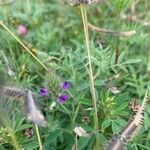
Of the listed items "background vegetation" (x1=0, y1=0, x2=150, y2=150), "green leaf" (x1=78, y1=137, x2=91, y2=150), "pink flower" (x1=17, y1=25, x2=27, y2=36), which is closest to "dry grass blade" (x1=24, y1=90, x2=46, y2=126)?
"background vegetation" (x1=0, y1=0, x2=150, y2=150)

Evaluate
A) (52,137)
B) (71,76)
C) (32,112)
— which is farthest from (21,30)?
(32,112)

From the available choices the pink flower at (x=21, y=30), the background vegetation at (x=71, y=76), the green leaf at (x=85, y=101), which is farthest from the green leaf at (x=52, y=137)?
the pink flower at (x=21, y=30)

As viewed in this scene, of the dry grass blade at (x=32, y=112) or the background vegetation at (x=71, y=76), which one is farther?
the background vegetation at (x=71, y=76)

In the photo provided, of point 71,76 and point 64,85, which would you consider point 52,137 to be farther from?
point 71,76

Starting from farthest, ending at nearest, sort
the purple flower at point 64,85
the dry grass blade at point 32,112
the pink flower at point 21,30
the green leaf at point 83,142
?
the pink flower at point 21,30 → the purple flower at point 64,85 → the green leaf at point 83,142 → the dry grass blade at point 32,112

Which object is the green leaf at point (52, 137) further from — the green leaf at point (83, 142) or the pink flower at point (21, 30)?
the pink flower at point (21, 30)

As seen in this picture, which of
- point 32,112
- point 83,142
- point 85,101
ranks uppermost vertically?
point 32,112

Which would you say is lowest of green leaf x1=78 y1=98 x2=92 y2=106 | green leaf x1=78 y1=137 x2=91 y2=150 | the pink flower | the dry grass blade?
green leaf x1=78 y1=137 x2=91 y2=150

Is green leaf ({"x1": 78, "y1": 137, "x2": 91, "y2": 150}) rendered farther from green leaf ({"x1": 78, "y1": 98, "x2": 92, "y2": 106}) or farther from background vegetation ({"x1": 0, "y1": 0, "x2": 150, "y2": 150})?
green leaf ({"x1": 78, "y1": 98, "x2": 92, "y2": 106})

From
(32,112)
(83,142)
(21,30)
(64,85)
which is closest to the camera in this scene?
(32,112)

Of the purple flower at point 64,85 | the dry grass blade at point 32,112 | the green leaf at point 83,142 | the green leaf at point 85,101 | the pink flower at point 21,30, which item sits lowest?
the green leaf at point 83,142

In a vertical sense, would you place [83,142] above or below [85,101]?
below

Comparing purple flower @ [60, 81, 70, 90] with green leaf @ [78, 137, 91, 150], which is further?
purple flower @ [60, 81, 70, 90]
